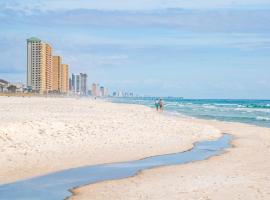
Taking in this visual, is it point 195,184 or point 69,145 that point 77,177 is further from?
point 69,145

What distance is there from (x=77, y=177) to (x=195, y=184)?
11.2ft

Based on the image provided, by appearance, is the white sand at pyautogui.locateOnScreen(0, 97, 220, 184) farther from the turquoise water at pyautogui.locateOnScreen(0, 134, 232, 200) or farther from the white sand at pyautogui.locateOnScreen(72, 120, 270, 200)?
the white sand at pyautogui.locateOnScreen(72, 120, 270, 200)

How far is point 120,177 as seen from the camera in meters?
13.1

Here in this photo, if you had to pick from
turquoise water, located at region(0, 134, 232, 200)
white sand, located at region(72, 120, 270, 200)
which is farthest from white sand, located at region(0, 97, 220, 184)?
white sand, located at region(72, 120, 270, 200)

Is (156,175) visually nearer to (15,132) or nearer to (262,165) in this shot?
(262,165)

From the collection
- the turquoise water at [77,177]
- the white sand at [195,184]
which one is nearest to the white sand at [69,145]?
the turquoise water at [77,177]

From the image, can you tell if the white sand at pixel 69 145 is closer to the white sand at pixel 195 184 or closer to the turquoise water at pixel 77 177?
the turquoise water at pixel 77 177

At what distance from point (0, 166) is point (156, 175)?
177 inches

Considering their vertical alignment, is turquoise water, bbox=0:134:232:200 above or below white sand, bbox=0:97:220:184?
below

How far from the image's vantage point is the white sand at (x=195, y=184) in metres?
10.4

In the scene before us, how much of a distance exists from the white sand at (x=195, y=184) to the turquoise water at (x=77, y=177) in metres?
0.58

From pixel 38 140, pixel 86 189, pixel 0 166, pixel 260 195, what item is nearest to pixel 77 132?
pixel 38 140

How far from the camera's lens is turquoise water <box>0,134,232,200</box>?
1084 cm

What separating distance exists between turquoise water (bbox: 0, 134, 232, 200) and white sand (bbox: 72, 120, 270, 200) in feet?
1.89
